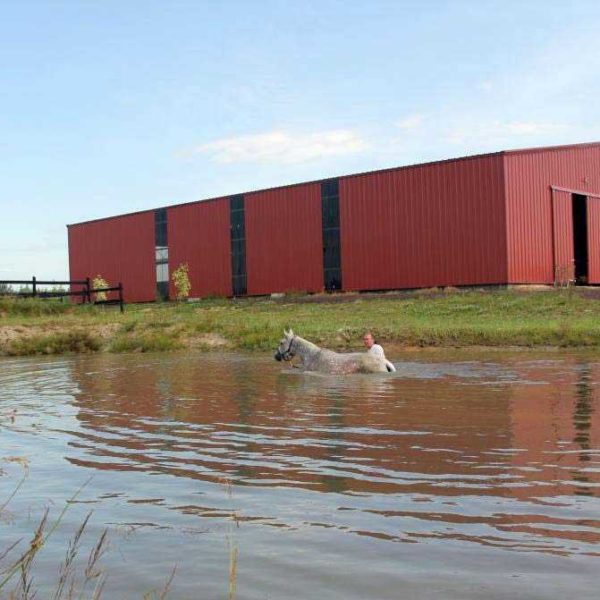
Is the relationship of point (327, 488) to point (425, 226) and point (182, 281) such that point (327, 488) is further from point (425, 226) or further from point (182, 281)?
point (182, 281)

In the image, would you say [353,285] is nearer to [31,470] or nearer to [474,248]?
[474,248]

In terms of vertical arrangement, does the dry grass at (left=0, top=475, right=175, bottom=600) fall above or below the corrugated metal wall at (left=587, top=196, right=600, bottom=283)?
below

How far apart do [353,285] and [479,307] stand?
13.1m

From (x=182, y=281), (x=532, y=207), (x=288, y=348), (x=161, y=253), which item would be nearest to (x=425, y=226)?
(x=532, y=207)

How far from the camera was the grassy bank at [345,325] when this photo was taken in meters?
25.0

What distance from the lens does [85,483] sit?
7.06m

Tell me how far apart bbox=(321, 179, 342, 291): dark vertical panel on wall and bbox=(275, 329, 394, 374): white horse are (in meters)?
27.4

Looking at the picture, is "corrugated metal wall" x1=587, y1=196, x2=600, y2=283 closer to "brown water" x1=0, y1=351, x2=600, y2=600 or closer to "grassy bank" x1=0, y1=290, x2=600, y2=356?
"grassy bank" x1=0, y1=290, x2=600, y2=356

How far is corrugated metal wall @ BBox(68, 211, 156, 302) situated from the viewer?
5869 cm

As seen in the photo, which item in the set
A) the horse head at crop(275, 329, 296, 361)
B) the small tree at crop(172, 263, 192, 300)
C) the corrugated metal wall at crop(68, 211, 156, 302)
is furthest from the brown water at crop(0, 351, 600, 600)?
the corrugated metal wall at crop(68, 211, 156, 302)

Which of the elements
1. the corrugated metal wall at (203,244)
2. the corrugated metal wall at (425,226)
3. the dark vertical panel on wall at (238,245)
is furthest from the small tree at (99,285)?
the corrugated metal wall at (425,226)

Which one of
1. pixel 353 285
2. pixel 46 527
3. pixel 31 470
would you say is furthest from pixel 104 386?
pixel 353 285

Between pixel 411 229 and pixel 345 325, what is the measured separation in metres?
14.8

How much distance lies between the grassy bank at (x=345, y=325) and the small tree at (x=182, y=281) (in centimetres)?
1408
